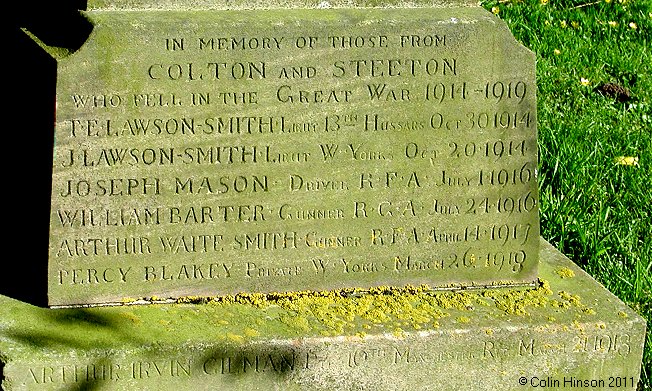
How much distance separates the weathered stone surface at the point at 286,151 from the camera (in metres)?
3.68

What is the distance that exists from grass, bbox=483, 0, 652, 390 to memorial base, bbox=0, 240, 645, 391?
486mm

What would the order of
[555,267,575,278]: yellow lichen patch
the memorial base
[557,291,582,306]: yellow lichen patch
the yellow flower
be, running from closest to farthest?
the memorial base < [557,291,582,306]: yellow lichen patch < [555,267,575,278]: yellow lichen patch < the yellow flower

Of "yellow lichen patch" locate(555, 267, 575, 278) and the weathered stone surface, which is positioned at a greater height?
the weathered stone surface

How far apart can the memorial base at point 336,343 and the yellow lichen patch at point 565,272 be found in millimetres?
145

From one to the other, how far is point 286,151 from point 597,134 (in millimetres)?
→ 2884

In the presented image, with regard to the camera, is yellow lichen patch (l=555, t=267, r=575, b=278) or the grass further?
the grass

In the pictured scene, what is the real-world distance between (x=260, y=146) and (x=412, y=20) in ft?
2.01

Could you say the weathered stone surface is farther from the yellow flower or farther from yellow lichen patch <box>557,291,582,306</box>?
the yellow flower

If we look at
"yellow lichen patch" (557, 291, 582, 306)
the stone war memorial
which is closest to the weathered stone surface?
the stone war memorial

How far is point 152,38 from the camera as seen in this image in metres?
3.63

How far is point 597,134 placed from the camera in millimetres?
6293

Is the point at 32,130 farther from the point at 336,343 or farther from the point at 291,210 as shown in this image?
the point at 336,343

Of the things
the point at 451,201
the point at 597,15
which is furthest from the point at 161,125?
the point at 597,15

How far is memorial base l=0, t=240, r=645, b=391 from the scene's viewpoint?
3.65 metres
